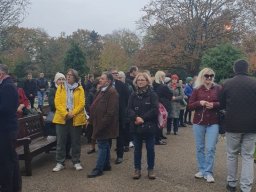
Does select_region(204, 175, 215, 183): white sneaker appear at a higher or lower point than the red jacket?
lower

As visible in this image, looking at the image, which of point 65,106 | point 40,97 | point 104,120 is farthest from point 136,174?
point 40,97

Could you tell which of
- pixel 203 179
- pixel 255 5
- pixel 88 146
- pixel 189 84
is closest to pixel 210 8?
pixel 255 5

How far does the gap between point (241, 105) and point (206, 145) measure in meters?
1.13

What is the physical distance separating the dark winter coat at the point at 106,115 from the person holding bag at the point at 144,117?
354mm

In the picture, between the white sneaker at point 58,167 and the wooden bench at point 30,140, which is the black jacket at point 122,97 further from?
the wooden bench at point 30,140

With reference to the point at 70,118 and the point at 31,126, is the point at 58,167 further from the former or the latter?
the point at 31,126

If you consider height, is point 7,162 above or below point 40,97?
above

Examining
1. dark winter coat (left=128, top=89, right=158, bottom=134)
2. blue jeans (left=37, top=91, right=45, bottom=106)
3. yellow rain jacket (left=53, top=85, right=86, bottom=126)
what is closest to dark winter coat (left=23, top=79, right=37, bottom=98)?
blue jeans (left=37, top=91, right=45, bottom=106)

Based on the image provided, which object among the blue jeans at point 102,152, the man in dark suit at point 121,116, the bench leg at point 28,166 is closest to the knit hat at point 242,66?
the blue jeans at point 102,152

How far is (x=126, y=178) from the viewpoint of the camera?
733cm

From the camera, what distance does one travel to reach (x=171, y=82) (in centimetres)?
1304

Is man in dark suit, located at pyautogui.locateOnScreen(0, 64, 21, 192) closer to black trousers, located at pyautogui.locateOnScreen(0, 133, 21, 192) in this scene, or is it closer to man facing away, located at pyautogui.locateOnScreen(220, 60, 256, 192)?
black trousers, located at pyautogui.locateOnScreen(0, 133, 21, 192)

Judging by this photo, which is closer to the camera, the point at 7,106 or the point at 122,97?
the point at 7,106

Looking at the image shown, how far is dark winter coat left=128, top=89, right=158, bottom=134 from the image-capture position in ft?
23.4
